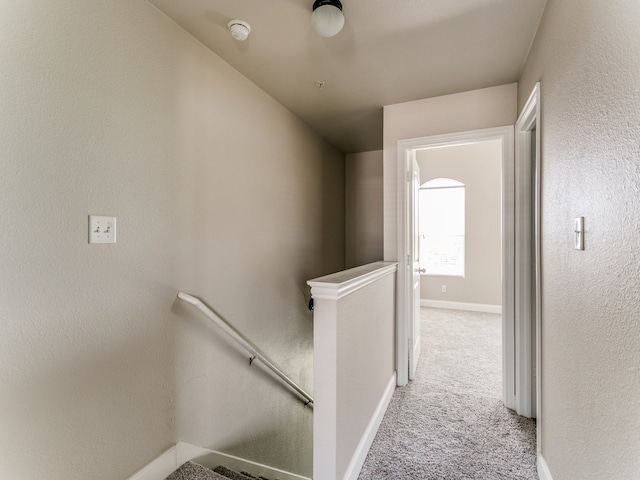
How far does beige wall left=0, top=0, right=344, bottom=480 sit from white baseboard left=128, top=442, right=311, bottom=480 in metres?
0.06

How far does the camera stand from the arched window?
17.1 ft

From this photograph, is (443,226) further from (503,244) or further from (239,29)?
(239,29)

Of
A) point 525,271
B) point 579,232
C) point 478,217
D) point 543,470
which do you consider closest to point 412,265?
point 525,271

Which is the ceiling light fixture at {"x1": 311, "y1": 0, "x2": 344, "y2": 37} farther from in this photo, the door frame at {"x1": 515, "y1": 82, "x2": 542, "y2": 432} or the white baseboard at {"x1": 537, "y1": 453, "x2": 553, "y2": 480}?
the white baseboard at {"x1": 537, "y1": 453, "x2": 553, "y2": 480}

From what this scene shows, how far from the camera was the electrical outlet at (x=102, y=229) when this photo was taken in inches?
50.8

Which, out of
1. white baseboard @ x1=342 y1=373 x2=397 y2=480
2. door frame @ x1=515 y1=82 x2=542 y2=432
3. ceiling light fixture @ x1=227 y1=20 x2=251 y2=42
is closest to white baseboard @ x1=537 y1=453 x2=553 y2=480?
door frame @ x1=515 y1=82 x2=542 y2=432

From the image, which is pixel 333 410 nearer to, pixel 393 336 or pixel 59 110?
pixel 393 336

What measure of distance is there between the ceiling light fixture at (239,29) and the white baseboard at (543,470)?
2.61 meters

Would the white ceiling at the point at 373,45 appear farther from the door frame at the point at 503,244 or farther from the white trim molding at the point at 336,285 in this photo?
the white trim molding at the point at 336,285

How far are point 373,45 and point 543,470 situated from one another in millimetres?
2394

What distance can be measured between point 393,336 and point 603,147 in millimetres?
1918

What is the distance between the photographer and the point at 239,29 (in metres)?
1.66

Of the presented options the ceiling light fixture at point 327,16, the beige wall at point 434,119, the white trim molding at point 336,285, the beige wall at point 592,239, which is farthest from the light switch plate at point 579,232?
the beige wall at point 434,119

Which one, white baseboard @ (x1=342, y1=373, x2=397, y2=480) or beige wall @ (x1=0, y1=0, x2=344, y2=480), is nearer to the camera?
beige wall @ (x1=0, y1=0, x2=344, y2=480)
